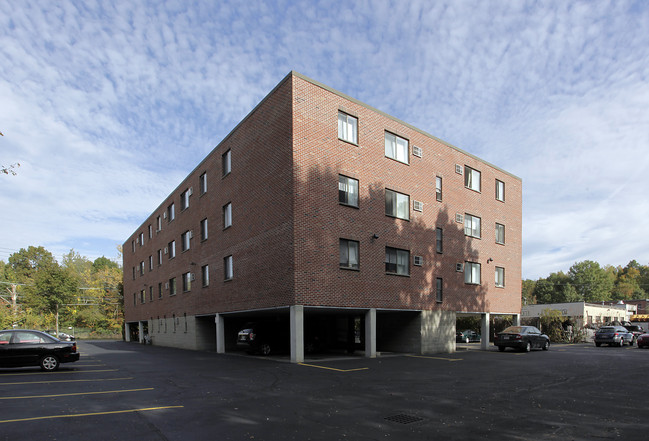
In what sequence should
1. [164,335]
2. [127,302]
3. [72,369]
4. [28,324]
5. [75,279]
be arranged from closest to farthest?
[72,369] → [164,335] → [127,302] → [28,324] → [75,279]

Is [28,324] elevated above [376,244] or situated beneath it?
situated beneath

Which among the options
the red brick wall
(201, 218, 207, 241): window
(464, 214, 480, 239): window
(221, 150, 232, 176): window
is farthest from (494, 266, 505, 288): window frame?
(201, 218, 207, 241): window

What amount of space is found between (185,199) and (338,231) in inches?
690

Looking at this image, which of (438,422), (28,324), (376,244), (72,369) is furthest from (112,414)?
(28,324)

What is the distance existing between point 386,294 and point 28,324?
56.3m

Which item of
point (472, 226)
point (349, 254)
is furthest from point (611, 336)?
point (349, 254)

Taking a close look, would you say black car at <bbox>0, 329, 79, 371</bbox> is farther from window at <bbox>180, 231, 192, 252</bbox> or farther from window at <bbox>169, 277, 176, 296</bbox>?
window at <bbox>169, 277, 176, 296</bbox>

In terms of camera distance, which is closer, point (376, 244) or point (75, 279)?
point (376, 244)

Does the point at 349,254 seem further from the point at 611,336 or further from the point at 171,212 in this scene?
the point at 611,336

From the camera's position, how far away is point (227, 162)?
24.6 metres

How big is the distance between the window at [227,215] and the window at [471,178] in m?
14.8

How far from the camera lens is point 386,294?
20.8 meters

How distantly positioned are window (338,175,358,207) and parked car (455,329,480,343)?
23.4 metres

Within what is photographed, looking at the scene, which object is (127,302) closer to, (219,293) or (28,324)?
(28,324)
